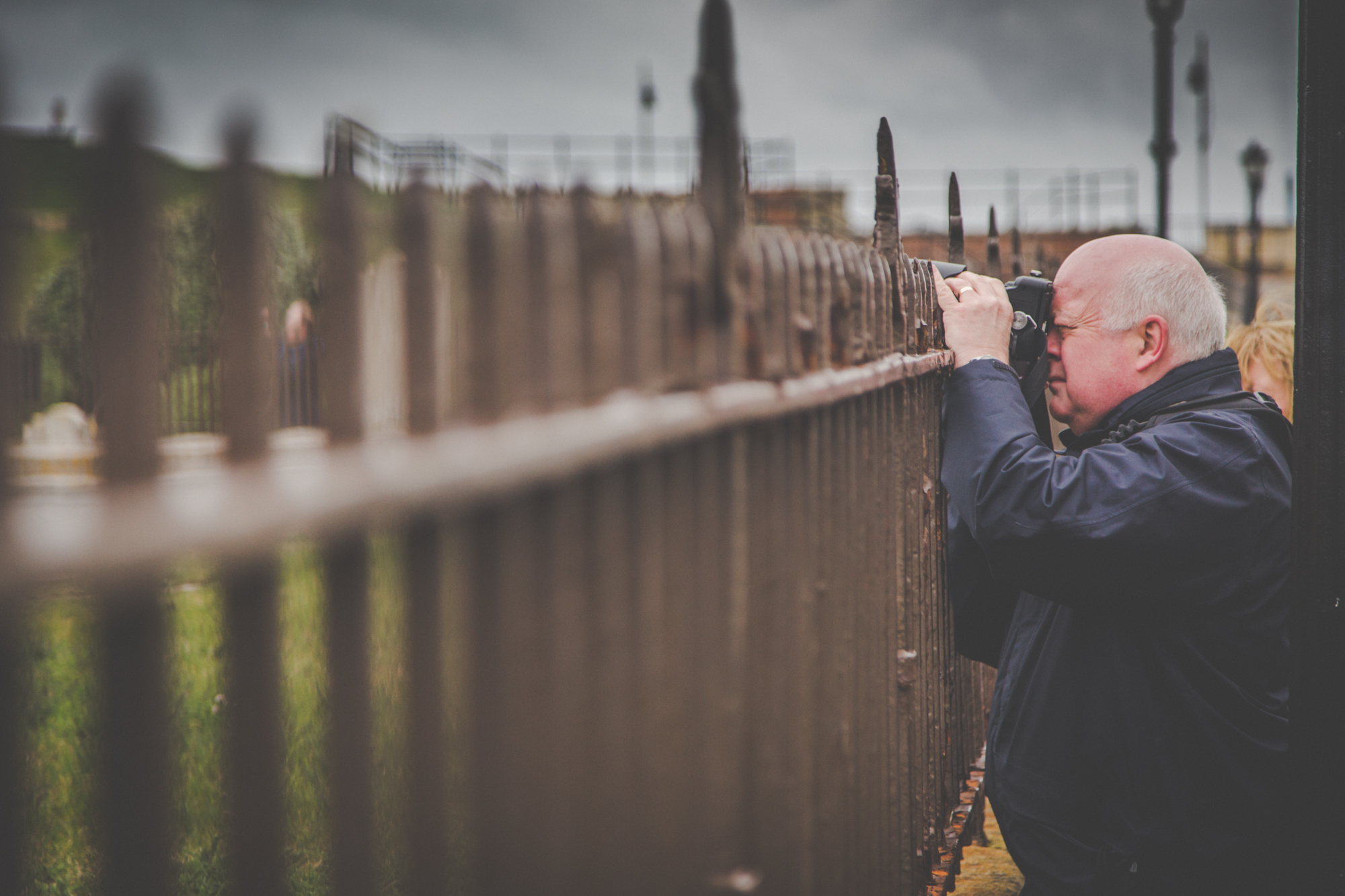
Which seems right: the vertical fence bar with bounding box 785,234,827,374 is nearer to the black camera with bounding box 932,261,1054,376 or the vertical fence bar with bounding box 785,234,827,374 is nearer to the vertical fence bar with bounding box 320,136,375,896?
the vertical fence bar with bounding box 320,136,375,896

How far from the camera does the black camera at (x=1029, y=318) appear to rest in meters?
2.48

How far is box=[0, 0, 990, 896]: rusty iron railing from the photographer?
0.60 m

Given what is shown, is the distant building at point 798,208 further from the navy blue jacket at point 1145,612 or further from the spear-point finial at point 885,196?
the navy blue jacket at point 1145,612

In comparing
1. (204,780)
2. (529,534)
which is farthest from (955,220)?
(204,780)

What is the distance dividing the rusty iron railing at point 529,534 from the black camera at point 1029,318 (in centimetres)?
95

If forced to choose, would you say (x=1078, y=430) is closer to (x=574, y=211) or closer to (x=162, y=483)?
(x=574, y=211)

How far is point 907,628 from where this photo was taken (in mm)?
2398

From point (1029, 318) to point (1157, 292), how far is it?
305mm

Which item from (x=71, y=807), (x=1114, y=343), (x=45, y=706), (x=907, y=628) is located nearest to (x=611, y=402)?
(x=907, y=628)

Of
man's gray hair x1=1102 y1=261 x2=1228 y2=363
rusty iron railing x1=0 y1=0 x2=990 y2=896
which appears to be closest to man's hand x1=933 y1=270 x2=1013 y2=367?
man's gray hair x1=1102 y1=261 x2=1228 y2=363

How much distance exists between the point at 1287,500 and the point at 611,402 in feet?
6.27

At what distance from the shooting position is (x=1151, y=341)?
2.34 meters

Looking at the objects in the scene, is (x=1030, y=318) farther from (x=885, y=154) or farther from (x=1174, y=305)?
(x=885, y=154)

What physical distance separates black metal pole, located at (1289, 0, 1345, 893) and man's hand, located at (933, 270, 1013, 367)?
2.08ft
